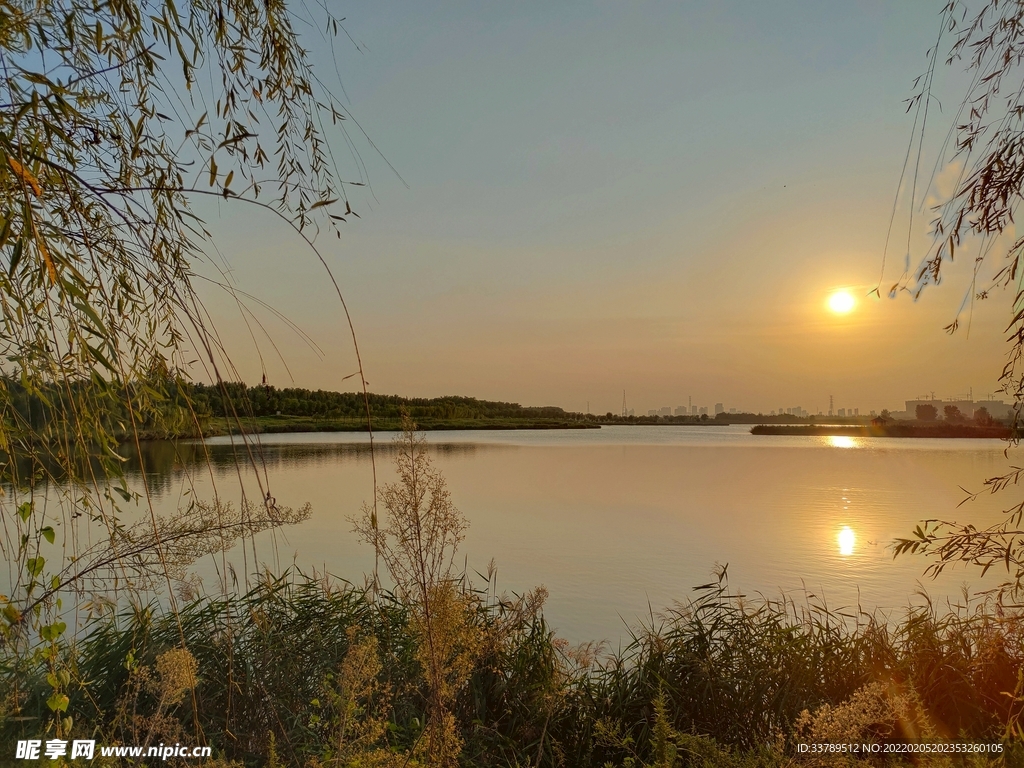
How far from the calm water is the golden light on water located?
0.02 meters

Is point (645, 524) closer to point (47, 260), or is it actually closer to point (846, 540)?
point (846, 540)

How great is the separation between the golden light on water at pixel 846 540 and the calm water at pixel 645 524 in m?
0.02

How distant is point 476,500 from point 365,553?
2955 mm

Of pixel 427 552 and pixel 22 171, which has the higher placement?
pixel 22 171

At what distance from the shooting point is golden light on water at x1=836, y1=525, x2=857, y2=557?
19.1 ft

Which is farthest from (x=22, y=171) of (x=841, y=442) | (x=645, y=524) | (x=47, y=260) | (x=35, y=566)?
(x=841, y=442)

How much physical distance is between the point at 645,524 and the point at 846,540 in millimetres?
1995

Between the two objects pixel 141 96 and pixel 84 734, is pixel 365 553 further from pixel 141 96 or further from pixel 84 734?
pixel 141 96

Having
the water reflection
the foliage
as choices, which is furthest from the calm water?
the water reflection

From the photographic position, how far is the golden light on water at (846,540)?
5835mm

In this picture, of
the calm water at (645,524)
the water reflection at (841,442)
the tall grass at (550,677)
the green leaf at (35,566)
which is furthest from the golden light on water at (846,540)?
the water reflection at (841,442)

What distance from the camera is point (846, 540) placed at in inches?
245

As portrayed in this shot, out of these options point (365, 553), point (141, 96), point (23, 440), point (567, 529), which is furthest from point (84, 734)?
point (567, 529)

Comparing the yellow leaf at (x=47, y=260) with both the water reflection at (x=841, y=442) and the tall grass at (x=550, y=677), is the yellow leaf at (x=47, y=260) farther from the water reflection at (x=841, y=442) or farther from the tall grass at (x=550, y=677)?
the water reflection at (x=841, y=442)
